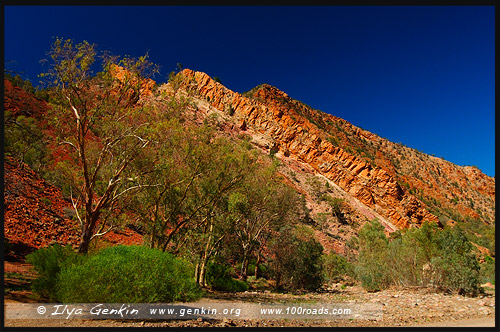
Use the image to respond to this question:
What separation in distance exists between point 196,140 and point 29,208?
37.8ft

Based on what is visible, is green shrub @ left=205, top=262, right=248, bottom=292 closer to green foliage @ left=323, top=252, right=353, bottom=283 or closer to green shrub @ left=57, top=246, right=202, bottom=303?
green shrub @ left=57, top=246, right=202, bottom=303

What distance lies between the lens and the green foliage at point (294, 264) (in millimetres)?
20125

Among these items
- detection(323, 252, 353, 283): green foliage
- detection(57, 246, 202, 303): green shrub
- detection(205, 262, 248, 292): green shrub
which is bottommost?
detection(323, 252, 353, 283): green foliage

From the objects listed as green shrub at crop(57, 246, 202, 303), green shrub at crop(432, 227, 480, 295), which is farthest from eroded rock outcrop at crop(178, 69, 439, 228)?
green shrub at crop(57, 246, 202, 303)

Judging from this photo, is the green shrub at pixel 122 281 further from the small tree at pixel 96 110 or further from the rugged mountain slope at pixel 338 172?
the rugged mountain slope at pixel 338 172

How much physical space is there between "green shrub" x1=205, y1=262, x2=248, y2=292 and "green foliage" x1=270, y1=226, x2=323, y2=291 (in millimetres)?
3134

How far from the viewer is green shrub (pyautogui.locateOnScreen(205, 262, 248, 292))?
58.1ft

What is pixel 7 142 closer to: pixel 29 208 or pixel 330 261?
pixel 29 208

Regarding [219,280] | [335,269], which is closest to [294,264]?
[219,280]

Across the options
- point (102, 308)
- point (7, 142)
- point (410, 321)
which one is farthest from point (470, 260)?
point (7, 142)

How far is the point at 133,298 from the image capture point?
276 inches

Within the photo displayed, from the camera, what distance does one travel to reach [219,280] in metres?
17.8

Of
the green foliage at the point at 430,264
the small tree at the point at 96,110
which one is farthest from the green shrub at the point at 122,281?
the green foliage at the point at 430,264

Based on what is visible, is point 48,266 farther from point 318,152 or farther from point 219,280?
point 318,152
